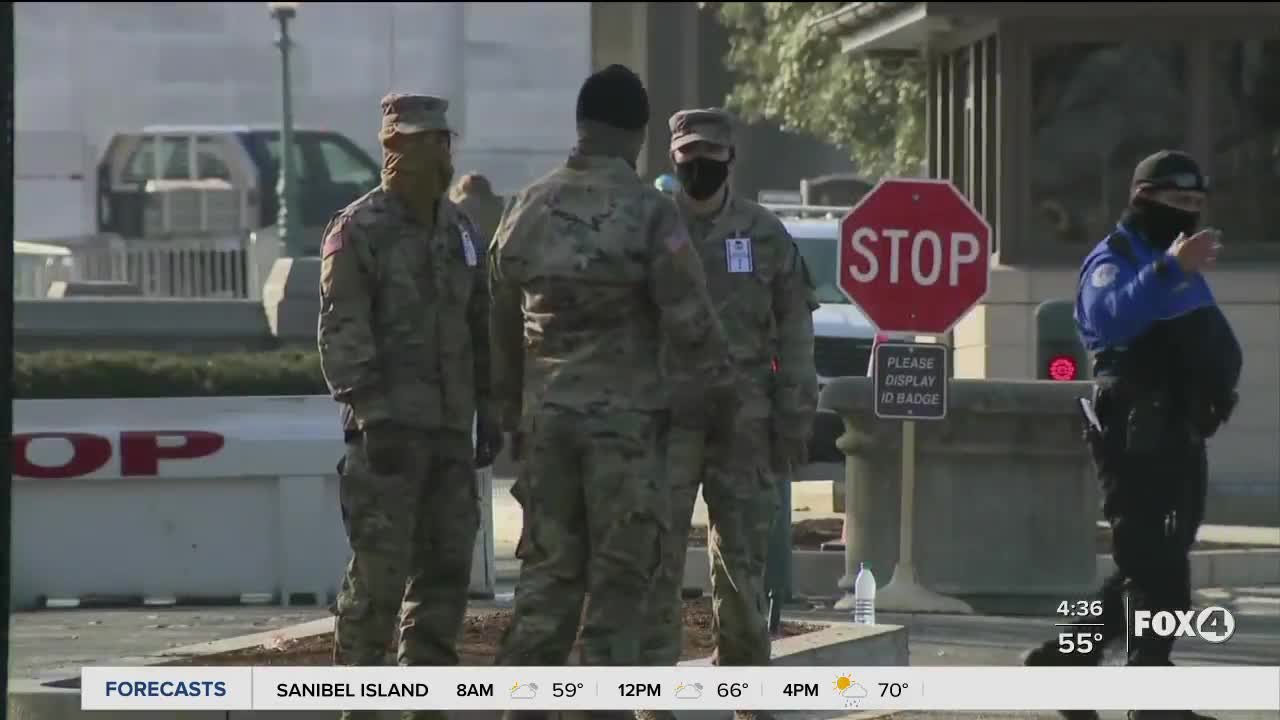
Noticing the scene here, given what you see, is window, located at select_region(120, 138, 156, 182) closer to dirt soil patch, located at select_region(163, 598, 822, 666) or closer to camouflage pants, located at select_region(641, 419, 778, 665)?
dirt soil patch, located at select_region(163, 598, 822, 666)

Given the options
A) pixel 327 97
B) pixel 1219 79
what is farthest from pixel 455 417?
pixel 327 97

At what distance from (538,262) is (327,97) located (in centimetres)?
3525

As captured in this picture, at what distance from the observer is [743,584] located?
929 cm

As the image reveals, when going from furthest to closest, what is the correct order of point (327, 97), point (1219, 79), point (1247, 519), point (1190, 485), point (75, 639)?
point (327, 97), point (1219, 79), point (1247, 519), point (75, 639), point (1190, 485)

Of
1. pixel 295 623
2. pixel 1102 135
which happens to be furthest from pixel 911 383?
pixel 1102 135

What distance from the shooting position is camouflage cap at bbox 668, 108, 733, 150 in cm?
932

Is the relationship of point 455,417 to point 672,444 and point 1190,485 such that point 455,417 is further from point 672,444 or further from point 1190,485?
point 1190,485

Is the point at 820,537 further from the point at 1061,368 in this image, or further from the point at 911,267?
the point at 911,267

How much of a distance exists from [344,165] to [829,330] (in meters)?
16.0

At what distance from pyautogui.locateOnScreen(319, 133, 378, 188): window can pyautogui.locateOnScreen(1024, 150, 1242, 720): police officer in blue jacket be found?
25.4 metres

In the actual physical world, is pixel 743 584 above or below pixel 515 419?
below

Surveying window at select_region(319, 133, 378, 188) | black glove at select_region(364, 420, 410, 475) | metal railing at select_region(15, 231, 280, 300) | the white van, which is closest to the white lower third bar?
black glove at select_region(364, 420, 410, 475)

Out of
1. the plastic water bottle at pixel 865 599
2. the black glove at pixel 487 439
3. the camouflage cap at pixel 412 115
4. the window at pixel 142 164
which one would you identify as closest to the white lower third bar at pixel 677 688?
the black glove at pixel 487 439

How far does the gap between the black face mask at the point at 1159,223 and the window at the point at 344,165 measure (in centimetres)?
2529
